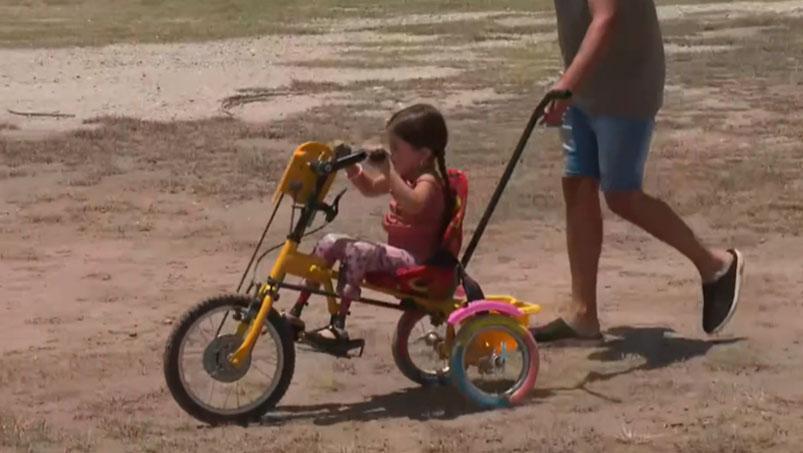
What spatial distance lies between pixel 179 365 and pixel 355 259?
27.9 inches

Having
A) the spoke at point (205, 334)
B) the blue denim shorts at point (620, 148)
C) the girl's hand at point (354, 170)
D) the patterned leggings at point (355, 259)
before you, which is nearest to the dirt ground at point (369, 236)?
the spoke at point (205, 334)

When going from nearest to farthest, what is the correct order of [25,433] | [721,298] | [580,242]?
[25,433]
[721,298]
[580,242]

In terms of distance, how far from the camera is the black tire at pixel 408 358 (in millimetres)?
6156

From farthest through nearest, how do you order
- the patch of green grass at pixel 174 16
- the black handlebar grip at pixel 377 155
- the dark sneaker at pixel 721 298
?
the patch of green grass at pixel 174 16 → the dark sneaker at pixel 721 298 → the black handlebar grip at pixel 377 155

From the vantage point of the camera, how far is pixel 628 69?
6391 mm

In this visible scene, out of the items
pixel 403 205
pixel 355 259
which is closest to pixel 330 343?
pixel 355 259

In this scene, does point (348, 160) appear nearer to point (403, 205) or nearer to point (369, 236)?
point (403, 205)

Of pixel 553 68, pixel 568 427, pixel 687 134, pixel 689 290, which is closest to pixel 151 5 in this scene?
pixel 553 68

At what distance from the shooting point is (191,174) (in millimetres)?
10961

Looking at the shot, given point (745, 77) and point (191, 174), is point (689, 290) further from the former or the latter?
point (745, 77)

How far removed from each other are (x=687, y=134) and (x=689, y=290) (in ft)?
16.1

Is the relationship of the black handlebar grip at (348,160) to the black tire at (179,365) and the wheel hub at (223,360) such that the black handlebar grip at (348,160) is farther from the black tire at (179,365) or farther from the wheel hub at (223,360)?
the wheel hub at (223,360)

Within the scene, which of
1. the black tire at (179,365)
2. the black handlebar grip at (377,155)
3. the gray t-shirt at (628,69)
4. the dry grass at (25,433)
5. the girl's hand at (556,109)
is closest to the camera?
the dry grass at (25,433)

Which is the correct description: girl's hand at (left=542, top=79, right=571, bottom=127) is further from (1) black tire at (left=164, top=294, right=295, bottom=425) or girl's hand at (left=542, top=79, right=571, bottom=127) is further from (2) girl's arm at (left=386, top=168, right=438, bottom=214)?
(1) black tire at (left=164, top=294, right=295, bottom=425)
